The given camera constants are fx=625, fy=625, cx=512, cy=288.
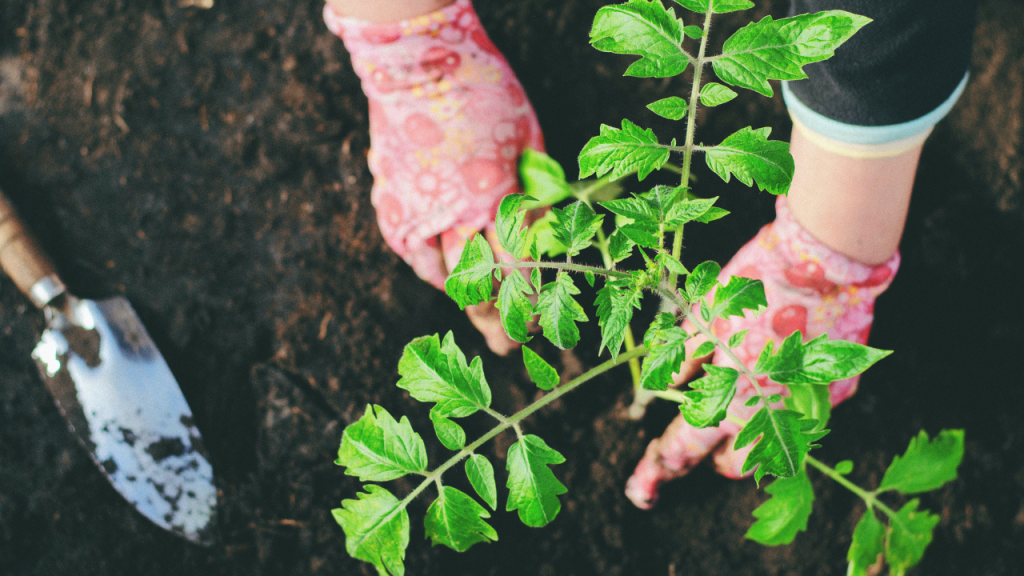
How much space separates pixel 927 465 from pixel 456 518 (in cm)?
77

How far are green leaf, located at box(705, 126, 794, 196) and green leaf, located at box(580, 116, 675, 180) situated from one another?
63 millimetres

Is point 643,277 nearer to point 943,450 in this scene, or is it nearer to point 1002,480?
point 943,450

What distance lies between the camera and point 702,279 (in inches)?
27.0

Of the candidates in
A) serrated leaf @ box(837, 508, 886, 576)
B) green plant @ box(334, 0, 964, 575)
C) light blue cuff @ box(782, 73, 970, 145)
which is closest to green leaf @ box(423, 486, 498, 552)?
green plant @ box(334, 0, 964, 575)

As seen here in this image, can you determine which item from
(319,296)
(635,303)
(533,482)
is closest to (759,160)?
(635,303)

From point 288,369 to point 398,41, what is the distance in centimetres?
73

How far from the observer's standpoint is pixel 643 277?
2.11 feet

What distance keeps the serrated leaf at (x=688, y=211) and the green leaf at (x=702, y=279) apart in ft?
0.21

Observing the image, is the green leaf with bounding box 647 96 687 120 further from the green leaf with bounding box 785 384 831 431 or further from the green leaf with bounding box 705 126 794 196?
the green leaf with bounding box 785 384 831 431

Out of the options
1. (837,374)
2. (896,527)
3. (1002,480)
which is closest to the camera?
(837,374)

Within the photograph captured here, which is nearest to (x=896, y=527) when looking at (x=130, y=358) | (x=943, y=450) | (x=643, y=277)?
(x=943, y=450)

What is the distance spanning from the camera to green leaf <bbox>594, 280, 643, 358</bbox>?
0.65m

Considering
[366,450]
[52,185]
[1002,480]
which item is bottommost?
[1002,480]

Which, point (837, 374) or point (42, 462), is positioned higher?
point (837, 374)
